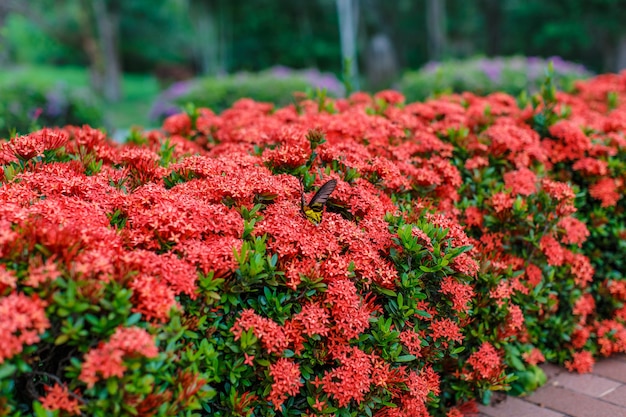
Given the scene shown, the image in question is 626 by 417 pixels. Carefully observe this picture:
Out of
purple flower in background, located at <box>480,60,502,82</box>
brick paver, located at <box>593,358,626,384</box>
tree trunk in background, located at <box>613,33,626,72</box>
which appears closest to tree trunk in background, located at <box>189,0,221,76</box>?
tree trunk in background, located at <box>613,33,626,72</box>

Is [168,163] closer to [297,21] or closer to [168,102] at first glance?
[168,102]

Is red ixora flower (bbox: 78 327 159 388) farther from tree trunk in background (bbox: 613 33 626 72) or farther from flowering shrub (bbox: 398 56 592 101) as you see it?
tree trunk in background (bbox: 613 33 626 72)

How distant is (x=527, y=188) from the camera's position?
303cm

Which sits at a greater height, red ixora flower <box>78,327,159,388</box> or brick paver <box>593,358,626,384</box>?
red ixora flower <box>78,327,159,388</box>

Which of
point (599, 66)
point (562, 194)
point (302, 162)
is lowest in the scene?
point (599, 66)

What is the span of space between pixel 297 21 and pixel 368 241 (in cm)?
2953

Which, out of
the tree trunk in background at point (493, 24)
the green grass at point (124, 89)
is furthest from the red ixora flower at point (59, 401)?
the tree trunk in background at point (493, 24)

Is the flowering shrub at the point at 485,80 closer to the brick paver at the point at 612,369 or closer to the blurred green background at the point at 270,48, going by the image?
the blurred green background at the point at 270,48

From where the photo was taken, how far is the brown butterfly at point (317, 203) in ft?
7.61

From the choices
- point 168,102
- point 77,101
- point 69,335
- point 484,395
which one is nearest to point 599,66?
point 168,102

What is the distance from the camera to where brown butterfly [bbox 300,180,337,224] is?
2.32 m

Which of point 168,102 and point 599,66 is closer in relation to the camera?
point 168,102

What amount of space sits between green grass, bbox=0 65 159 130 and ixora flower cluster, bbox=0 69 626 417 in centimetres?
1270

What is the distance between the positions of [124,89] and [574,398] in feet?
99.4
